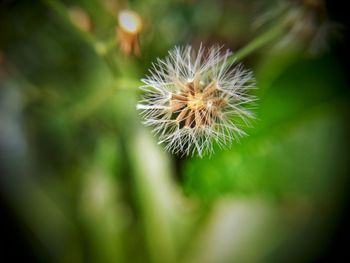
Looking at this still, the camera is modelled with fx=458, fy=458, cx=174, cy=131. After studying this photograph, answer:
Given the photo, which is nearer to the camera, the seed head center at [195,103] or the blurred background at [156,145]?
the seed head center at [195,103]

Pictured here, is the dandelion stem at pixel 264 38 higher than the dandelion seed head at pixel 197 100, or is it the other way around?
the dandelion stem at pixel 264 38

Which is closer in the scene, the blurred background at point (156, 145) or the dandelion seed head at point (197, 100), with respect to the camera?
the dandelion seed head at point (197, 100)

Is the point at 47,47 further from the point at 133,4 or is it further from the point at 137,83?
the point at 137,83

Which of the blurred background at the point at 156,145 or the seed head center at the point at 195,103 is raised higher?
the blurred background at the point at 156,145

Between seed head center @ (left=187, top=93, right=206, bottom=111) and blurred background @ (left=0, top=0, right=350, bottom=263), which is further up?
blurred background @ (left=0, top=0, right=350, bottom=263)

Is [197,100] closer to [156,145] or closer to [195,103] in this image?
[195,103]
